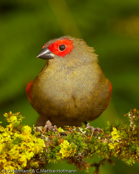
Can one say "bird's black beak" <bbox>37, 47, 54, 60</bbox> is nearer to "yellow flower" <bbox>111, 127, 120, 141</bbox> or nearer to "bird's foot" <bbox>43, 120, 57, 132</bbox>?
"bird's foot" <bbox>43, 120, 57, 132</bbox>

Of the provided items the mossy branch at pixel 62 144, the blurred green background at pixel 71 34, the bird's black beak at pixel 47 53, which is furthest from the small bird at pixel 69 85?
the blurred green background at pixel 71 34

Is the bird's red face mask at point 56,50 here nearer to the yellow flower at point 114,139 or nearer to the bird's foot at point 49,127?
the bird's foot at point 49,127

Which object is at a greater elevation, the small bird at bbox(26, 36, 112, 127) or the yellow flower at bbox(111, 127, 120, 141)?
the small bird at bbox(26, 36, 112, 127)

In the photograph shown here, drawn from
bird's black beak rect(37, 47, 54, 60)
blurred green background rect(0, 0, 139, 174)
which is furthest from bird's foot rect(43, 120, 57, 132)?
blurred green background rect(0, 0, 139, 174)

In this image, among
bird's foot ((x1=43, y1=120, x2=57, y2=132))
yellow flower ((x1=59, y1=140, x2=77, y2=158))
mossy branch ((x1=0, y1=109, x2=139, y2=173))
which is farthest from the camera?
bird's foot ((x1=43, y1=120, x2=57, y2=132))

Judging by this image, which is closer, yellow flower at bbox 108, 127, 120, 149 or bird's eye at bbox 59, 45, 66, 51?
yellow flower at bbox 108, 127, 120, 149

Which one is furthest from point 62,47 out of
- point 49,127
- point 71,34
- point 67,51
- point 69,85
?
point 71,34

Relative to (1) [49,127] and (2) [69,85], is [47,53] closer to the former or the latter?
(2) [69,85]

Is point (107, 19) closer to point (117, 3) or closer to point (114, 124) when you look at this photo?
point (117, 3)
